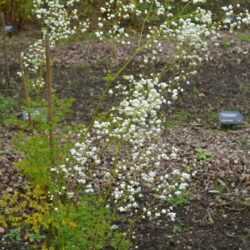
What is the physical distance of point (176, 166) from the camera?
4.86m

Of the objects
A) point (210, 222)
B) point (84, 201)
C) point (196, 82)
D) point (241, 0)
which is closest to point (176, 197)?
point (210, 222)

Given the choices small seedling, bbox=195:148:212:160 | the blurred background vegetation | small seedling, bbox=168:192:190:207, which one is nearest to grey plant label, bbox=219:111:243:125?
small seedling, bbox=195:148:212:160

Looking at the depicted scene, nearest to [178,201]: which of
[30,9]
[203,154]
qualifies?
[203,154]

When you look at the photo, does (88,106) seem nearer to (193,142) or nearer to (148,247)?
(193,142)

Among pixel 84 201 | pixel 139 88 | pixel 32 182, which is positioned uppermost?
pixel 139 88

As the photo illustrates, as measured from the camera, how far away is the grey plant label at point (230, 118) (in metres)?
5.51

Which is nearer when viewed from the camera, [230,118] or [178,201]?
[178,201]

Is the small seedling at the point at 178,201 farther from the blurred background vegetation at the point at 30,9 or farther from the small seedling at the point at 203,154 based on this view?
the blurred background vegetation at the point at 30,9

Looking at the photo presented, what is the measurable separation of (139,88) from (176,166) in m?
2.14

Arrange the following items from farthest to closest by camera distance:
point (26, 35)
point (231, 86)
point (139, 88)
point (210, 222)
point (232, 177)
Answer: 1. point (26, 35)
2. point (231, 86)
3. point (232, 177)
4. point (210, 222)
5. point (139, 88)

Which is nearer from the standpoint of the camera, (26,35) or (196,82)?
(196,82)

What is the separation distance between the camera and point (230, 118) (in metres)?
5.53

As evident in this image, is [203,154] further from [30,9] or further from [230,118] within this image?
[30,9]

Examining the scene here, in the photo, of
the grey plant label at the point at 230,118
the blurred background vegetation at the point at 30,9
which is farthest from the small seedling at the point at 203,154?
the blurred background vegetation at the point at 30,9
